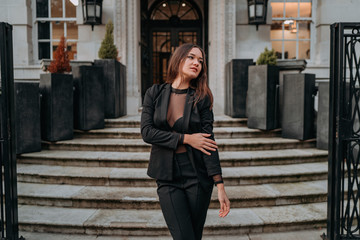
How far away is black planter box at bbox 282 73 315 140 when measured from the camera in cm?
639

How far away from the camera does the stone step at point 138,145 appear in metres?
5.86

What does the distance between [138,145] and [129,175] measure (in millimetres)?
1027

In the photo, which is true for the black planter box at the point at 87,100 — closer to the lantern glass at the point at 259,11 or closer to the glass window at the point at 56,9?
the glass window at the point at 56,9

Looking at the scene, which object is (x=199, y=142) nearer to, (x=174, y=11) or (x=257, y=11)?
(x=257, y=11)

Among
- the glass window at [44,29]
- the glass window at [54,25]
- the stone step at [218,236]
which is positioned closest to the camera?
the stone step at [218,236]

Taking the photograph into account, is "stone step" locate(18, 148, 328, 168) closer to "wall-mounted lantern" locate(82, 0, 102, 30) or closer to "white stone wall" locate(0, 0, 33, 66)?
"wall-mounted lantern" locate(82, 0, 102, 30)

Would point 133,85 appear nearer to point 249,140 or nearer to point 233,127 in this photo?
point 233,127

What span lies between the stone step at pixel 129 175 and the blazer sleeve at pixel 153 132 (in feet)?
8.60

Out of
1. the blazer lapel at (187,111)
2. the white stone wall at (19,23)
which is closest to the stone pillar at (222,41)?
the white stone wall at (19,23)

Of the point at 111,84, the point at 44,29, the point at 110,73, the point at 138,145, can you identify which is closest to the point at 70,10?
the point at 44,29

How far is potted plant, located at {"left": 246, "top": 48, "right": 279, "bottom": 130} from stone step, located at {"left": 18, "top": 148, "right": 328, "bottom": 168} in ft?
3.75

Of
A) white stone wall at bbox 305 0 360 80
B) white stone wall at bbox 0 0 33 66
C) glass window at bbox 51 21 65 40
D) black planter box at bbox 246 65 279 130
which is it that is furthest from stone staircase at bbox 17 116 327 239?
glass window at bbox 51 21 65 40

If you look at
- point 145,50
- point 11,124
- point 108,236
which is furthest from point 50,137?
point 145,50

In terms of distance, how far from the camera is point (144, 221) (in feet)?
12.7
